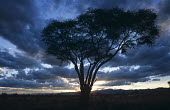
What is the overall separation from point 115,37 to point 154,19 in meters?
5.72

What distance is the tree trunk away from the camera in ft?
73.8

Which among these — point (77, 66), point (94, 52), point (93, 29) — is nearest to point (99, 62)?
point (94, 52)

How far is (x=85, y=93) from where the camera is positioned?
23000 mm

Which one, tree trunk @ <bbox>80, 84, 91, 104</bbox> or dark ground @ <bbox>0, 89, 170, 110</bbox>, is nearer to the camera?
dark ground @ <bbox>0, 89, 170, 110</bbox>

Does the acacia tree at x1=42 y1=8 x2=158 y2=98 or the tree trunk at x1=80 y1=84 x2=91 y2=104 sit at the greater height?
the acacia tree at x1=42 y1=8 x2=158 y2=98

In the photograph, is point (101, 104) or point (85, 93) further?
point (85, 93)

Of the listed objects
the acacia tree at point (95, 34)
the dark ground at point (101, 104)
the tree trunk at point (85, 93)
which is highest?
the acacia tree at point (95, 34)

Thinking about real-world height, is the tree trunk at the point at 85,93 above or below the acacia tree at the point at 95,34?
below

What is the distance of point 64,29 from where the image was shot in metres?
24.9

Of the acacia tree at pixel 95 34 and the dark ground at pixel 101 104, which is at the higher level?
the acacia tree at pixel 95 34

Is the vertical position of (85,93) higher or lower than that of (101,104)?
higher

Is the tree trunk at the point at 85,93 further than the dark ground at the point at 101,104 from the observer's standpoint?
Yes

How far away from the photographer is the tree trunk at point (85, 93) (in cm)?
2251

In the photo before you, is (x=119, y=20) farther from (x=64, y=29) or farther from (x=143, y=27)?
(x=64, y=29)
